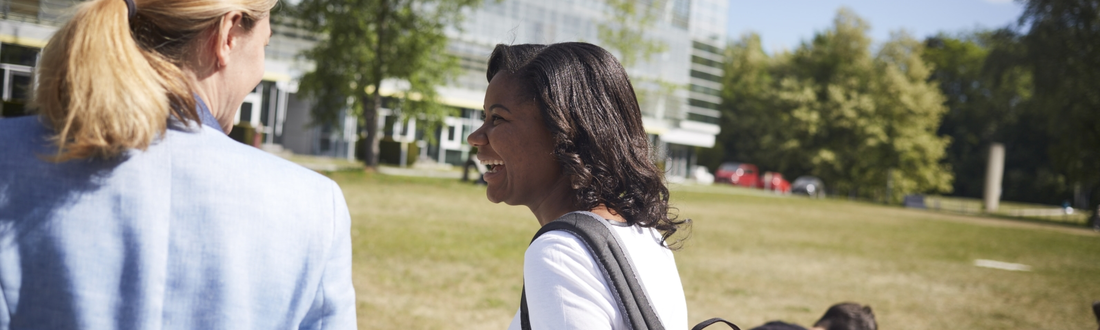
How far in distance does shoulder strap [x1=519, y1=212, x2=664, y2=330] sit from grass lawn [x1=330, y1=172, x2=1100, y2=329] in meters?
1.91

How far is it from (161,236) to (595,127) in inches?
33.7

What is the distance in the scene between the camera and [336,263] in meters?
1.36

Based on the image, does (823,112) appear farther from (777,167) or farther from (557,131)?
(557,131)

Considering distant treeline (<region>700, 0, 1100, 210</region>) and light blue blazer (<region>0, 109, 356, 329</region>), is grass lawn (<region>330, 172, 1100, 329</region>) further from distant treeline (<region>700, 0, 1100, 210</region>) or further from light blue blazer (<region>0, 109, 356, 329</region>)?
distant treeline (<region>700, 0, 1100, 210</region>)

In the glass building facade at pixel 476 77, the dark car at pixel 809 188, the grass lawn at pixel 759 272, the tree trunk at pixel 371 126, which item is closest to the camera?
the grass lawn at pixel 759 272

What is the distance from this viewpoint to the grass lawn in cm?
810

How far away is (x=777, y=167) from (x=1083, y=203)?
23670 mm

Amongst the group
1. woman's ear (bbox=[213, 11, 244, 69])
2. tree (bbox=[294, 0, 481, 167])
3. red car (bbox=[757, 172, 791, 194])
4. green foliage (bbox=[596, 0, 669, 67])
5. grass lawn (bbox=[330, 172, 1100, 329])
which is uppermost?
green foliage (bbox=[596, 0, 669, 67])

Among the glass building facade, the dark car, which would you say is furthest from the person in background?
the dark car

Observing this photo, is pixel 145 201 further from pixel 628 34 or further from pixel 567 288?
pixel 628 34

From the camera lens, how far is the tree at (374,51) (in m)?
27.6

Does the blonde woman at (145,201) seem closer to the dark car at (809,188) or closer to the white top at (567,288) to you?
the white top at (567,288)

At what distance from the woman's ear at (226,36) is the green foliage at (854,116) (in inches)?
2018

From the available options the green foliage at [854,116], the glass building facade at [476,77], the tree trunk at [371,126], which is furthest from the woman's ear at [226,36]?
the green foliage at [854,116]
